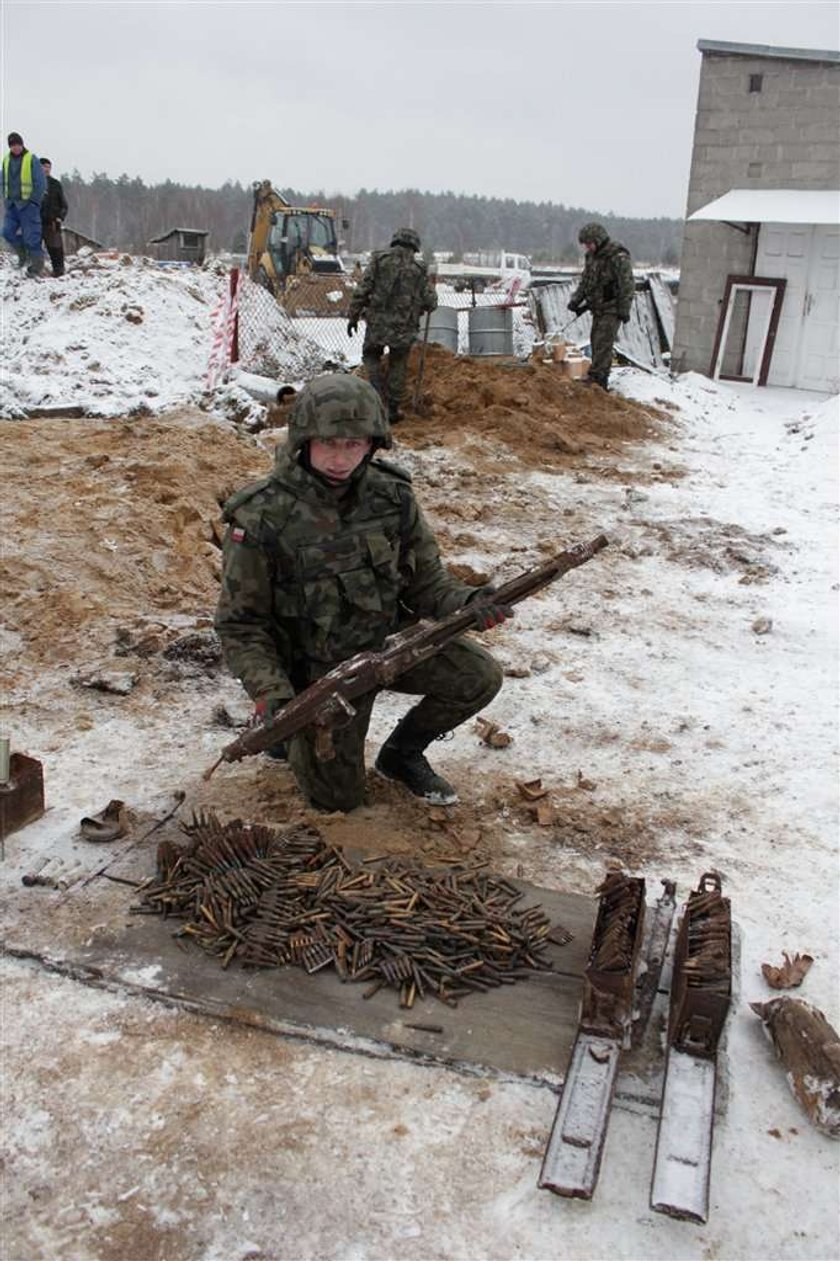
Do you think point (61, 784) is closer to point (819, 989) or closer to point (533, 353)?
point (819, 989)

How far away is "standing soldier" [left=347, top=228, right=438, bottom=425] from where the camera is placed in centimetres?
1138

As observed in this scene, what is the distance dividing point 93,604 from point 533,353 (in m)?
10.4

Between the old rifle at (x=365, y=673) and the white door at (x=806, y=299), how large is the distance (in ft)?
47.3

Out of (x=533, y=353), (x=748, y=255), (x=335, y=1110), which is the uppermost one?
(x=748, y=255)

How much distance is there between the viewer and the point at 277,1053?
3.03 m

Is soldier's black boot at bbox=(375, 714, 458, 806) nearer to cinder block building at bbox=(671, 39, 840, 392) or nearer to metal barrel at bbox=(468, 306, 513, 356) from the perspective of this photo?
metal barrel at bbox=(468, 306, 513, 356)

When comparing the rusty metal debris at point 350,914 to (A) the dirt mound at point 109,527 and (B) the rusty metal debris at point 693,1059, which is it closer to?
(B) the rusty metal debris at point 693,1059

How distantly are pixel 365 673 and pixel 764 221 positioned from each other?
14.4 m

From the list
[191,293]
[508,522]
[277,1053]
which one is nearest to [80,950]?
[277,1053]

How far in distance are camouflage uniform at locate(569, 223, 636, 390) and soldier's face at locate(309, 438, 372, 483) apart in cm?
1047

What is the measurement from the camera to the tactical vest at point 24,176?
1373 centimetres

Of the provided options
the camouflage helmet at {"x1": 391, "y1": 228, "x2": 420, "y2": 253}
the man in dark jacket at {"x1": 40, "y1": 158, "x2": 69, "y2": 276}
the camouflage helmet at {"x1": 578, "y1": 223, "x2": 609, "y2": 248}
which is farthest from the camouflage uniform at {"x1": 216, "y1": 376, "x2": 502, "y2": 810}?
the man in dark jacket at {"x1": 40, "y1": 158, "x2": 69, "y2": 276}

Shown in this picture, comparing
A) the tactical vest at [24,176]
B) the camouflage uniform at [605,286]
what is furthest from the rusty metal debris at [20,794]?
the tactical vest at [24,176]

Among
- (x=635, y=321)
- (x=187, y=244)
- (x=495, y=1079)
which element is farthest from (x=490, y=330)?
(x=187, y=244)
